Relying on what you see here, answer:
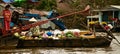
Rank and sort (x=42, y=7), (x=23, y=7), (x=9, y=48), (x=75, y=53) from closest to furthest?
(x=75, y=53) → (x=9, y=48) → (x=23, y=7) → (x=42, y=7)

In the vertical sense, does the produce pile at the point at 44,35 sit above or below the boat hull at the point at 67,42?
above

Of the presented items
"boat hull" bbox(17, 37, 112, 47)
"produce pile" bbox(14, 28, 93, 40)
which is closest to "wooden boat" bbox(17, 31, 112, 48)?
"boat hull" bbox(17, 37, 112, 47)

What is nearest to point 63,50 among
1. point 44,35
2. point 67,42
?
point 67,42

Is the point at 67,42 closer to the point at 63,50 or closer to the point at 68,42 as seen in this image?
the point at 68,42

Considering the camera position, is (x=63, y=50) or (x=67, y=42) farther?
(x=67, y=42)

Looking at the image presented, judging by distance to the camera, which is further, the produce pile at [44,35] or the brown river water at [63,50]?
the produce pile at [44,35]

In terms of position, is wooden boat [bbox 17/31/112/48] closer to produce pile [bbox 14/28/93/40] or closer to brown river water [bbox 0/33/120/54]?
produce pile [bbox 14/28/93/40]

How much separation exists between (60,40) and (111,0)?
1222 inches

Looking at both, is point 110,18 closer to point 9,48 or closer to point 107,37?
point 107,37

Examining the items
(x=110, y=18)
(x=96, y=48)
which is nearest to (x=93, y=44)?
(x=96, y=48)

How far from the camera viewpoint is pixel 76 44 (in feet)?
69.1

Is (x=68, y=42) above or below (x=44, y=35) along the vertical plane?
below

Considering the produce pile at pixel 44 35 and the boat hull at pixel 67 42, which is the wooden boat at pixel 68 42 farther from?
the produce pile at pixel 44 35

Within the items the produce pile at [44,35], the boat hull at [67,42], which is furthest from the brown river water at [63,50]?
the produce pile at [44,35]
